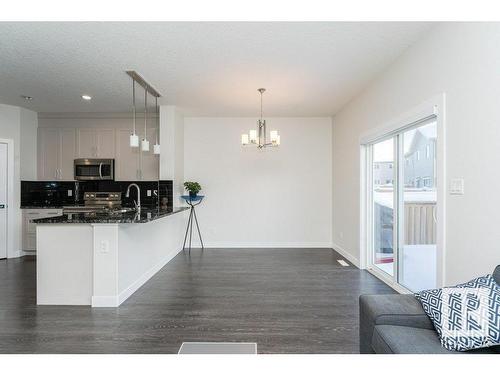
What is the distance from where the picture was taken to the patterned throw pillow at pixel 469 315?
1253 millimetres

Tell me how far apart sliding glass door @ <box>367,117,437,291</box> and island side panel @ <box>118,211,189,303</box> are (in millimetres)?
3149

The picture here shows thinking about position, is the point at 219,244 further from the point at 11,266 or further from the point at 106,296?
the point at 11,266

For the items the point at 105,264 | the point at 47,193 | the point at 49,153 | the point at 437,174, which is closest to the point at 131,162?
the point at 49,153

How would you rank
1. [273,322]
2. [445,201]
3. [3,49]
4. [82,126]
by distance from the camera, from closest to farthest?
[445,201] < [273,322] < [3,49] < [82,126]

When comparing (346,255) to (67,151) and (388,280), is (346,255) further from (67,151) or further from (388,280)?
(67,151)

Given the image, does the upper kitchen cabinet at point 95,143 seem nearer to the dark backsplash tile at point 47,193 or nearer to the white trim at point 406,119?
the dark backsplash tile at point 47,193

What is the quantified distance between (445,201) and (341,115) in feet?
10.5

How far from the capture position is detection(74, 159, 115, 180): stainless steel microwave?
5398 mm

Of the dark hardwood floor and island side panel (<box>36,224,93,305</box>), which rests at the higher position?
island side panel (<box>36,224,93,305</box>)

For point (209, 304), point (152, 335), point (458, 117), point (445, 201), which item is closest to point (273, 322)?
point (209, 304)

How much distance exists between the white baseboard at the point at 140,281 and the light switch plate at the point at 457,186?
3232 mm

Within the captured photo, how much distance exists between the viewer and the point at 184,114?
5.45m

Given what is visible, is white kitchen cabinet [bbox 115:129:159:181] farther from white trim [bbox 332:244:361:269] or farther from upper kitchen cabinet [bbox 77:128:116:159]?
white trim [bbox 332:244:361:269]

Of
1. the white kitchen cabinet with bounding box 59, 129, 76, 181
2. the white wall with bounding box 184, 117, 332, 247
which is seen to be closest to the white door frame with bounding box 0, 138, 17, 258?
the white kitchen cabinet with bounding box 59, 129, 76, 181
